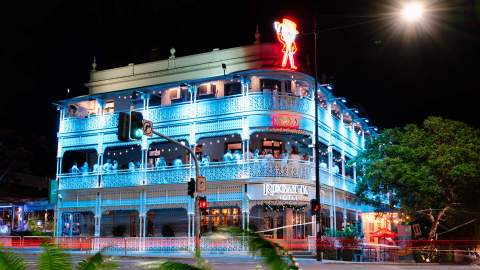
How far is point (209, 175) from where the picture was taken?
105 ft

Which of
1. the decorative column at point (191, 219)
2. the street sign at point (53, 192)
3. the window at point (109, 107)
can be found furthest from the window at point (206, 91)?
the street sign at point (53, 192)

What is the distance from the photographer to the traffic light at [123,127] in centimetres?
1873

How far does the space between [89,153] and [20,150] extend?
37.4ft

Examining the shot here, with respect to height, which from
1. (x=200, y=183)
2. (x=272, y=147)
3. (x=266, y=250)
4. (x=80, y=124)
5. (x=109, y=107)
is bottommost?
(x=266, y=250)

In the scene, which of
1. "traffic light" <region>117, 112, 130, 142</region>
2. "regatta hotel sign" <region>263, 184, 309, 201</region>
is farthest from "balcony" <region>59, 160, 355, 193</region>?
"traffic light" <region>117, 112, 130, 142</region>

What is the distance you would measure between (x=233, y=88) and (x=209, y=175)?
5449 mm

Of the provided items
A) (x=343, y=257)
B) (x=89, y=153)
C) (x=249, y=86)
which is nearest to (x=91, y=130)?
(x=89, y=153)

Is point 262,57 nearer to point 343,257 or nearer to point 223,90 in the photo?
point 223,90

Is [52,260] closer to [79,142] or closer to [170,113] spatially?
[170,113]

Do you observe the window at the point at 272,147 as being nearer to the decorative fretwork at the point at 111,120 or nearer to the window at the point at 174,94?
the window at the point at 174,94

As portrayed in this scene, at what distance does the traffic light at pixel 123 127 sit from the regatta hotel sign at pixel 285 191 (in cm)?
1308

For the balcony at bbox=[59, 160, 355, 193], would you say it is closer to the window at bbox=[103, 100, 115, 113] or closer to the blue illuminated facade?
the blue illuminated facade

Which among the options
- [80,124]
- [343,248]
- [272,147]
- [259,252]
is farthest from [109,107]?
[259,252]

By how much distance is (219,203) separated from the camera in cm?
3186
